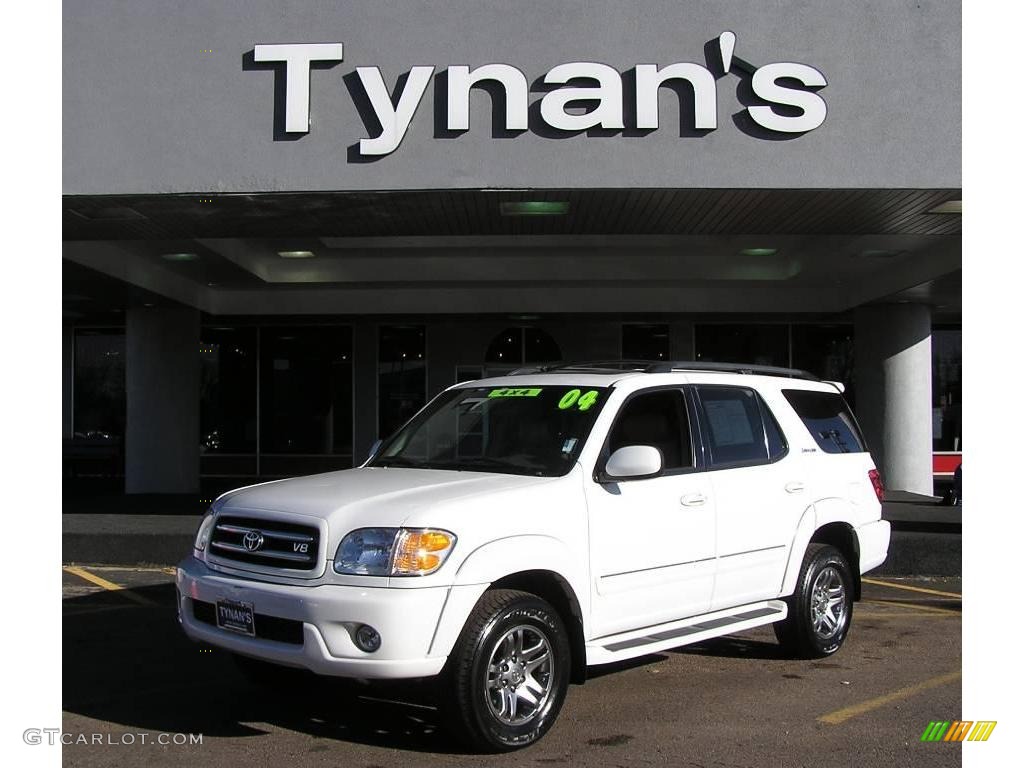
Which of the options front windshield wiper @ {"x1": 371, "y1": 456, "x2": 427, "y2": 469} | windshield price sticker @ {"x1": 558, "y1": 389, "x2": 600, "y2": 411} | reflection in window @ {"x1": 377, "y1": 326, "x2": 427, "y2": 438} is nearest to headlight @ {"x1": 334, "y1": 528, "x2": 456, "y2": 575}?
front windshield wiper @ {"x1": 371, "y1": 456, "x2": 427, "y2": 469}

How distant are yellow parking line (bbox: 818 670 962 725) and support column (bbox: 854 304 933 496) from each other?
11.1m

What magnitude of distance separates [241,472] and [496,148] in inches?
563

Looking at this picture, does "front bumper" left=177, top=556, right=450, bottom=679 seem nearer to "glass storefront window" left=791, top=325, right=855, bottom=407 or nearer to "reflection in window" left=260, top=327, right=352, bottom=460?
"reflection in window" left=260, top=327, right=352, bottom=460

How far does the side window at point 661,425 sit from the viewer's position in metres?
6.37

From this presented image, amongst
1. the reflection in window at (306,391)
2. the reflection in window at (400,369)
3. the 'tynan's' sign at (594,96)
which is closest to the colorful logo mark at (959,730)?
the 'tynan's' sign at (594,96)

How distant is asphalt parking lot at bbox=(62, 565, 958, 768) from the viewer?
205 inches

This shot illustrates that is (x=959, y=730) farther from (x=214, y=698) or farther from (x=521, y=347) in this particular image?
(x=521, y=347)

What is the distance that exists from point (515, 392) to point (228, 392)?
17.1 metres

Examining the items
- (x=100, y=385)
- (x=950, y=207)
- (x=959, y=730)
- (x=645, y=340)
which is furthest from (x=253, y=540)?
(x=100, y=385)

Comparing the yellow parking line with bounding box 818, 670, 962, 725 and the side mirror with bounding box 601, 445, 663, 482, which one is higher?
the side mirror with bounding box 601, 445, 663, 482

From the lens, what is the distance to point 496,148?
9.99 m

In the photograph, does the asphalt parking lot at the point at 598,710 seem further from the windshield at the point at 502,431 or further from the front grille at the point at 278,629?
the windshield at the point at 502,431

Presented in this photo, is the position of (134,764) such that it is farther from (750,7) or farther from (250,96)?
(750,7)

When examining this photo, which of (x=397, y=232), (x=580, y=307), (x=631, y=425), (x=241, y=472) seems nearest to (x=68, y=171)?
(x=397, y=232)
